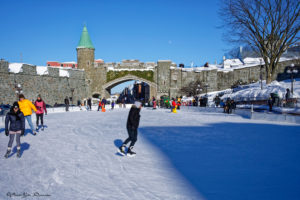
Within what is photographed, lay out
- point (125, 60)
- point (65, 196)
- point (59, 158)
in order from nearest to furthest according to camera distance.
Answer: point (65, 196)
point (59, 158)
point (125, 60)

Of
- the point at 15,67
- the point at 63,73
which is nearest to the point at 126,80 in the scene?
the point at 63,73

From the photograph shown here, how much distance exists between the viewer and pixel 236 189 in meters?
3.24

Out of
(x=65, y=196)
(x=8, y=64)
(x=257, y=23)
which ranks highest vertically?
(x=257, y=23)

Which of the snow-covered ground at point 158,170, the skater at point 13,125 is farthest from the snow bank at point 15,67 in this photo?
the skater at point 13,125

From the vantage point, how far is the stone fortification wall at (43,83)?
26453 mm

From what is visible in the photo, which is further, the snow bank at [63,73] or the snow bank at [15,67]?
the snow bank at [63,73]

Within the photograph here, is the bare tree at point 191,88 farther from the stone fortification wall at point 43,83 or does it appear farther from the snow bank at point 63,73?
the snow bank at point 63,73

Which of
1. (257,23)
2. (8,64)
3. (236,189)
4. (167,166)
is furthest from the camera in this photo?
(8,64)

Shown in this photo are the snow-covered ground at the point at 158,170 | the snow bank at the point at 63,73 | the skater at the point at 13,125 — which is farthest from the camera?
the snow bank at the point at 63,73

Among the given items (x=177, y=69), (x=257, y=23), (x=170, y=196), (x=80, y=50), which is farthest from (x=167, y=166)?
(x=80, y=50)

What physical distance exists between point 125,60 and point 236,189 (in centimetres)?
4186

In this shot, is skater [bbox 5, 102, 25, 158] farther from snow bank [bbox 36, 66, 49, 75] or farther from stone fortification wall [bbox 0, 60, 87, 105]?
snow bank [bbox 36, 66, 49, 75]

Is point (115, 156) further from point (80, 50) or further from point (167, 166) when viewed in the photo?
point (80, 50)

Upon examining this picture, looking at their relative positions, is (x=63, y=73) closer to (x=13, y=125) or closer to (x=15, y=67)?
(x=15, y=67)
